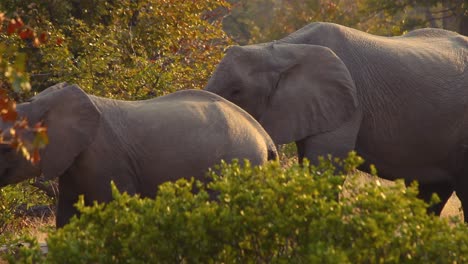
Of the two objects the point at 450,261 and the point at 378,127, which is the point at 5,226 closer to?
the point at 378,127

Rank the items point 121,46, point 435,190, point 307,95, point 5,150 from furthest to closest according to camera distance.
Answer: point 121,46 < point 435,190 < point 307,95 < point 5,150

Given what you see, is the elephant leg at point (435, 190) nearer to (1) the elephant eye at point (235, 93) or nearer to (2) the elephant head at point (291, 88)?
(2) the elephant head at point (291, 88)

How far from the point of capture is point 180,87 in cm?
1368

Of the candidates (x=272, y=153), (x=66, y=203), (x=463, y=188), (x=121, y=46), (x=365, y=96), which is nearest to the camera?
(x=66, y=203)

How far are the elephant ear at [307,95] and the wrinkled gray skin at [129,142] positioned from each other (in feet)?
3.23

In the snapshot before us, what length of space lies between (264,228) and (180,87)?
7.63 m

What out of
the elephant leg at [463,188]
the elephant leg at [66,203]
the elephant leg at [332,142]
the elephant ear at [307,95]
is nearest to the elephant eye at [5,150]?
the elephant leg at [66,203]

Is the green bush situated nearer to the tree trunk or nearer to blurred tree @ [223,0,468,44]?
the tree trunk

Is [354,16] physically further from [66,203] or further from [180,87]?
→ [66,203]

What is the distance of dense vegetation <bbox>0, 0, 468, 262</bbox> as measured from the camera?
5.98 m

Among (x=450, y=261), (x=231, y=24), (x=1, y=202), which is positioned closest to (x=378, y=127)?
(x=1, y=202)

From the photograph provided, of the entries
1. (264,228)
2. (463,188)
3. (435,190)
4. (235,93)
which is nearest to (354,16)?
(435,190)

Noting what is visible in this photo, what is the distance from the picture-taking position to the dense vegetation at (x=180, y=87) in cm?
598

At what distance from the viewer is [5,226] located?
38.1 feet
